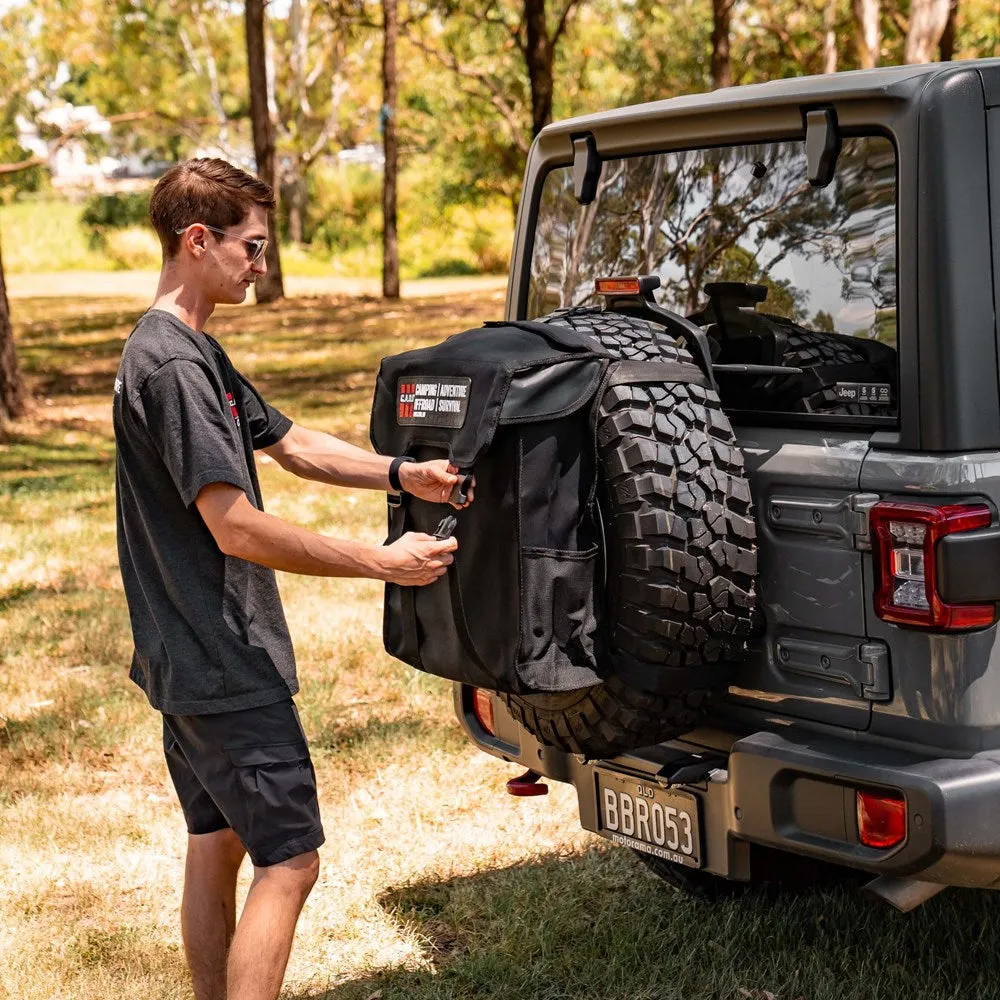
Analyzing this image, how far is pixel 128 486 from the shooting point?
3082 millimetres

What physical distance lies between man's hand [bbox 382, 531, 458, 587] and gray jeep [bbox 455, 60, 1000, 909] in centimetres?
37

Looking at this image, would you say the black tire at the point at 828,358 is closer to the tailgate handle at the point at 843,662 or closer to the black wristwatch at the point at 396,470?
the tailgate handle at the point at 843,662

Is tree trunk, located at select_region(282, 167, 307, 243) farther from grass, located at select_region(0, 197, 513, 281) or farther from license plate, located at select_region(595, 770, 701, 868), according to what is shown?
license plate, located at select_region(595, 770, 701, 868)

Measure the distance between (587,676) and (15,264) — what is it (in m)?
39.3

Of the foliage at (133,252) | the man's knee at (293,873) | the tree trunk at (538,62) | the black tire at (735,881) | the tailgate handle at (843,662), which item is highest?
the tree trunk at (538,62)

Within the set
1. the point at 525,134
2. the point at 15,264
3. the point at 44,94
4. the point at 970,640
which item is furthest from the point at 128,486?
the point at 44,94

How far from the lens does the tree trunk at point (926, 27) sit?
15.1m

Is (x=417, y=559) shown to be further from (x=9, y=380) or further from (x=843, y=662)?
(x=9, y=380)

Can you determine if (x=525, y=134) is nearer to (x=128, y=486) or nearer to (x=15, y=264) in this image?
(x=15, y=264)

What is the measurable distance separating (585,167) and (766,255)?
72 centimetres

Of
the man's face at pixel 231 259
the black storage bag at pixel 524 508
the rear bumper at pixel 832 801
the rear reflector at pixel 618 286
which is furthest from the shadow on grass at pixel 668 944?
the man's face at pixel 231 259

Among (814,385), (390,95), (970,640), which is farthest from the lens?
(390,95)

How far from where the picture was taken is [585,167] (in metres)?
3.99

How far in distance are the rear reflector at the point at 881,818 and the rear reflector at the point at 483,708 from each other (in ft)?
4.24
